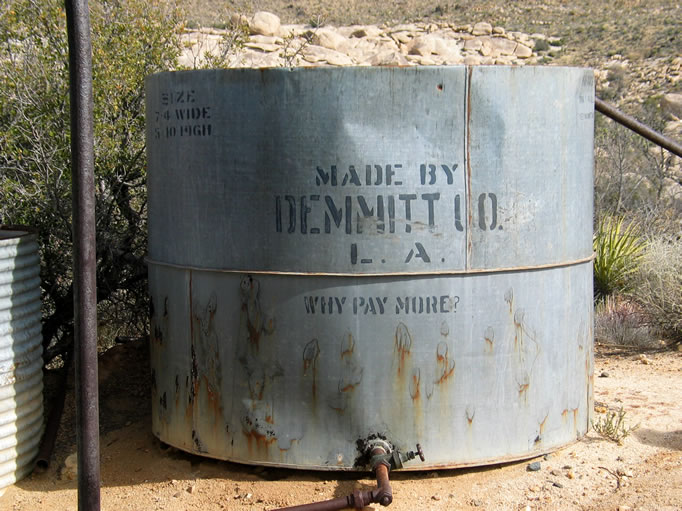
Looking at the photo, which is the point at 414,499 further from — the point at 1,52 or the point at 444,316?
the point at 1,52

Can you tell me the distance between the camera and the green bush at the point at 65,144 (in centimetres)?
660

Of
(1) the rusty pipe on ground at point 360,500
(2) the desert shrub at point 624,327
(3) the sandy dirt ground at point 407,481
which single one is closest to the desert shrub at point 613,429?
(3) the sandy dirt ground at point 407,481

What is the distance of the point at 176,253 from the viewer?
16.2 ft

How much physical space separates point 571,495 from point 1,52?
6172 mm

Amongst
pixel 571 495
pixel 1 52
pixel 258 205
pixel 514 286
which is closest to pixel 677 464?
pixel 571 495

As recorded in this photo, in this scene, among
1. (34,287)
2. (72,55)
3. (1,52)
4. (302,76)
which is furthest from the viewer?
(1,52)

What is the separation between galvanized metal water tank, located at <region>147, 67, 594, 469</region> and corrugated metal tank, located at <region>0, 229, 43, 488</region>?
1044 mm

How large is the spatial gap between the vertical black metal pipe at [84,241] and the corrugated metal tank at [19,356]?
4.65 ft

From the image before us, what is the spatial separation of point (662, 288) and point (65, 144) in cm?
600

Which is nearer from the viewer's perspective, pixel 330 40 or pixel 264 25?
pixel 330 40

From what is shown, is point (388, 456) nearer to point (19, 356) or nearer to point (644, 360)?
point (19, 356)

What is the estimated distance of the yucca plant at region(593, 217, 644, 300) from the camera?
374 inches

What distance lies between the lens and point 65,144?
6.56 m

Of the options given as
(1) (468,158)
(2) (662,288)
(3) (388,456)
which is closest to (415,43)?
(2) (662,288)
